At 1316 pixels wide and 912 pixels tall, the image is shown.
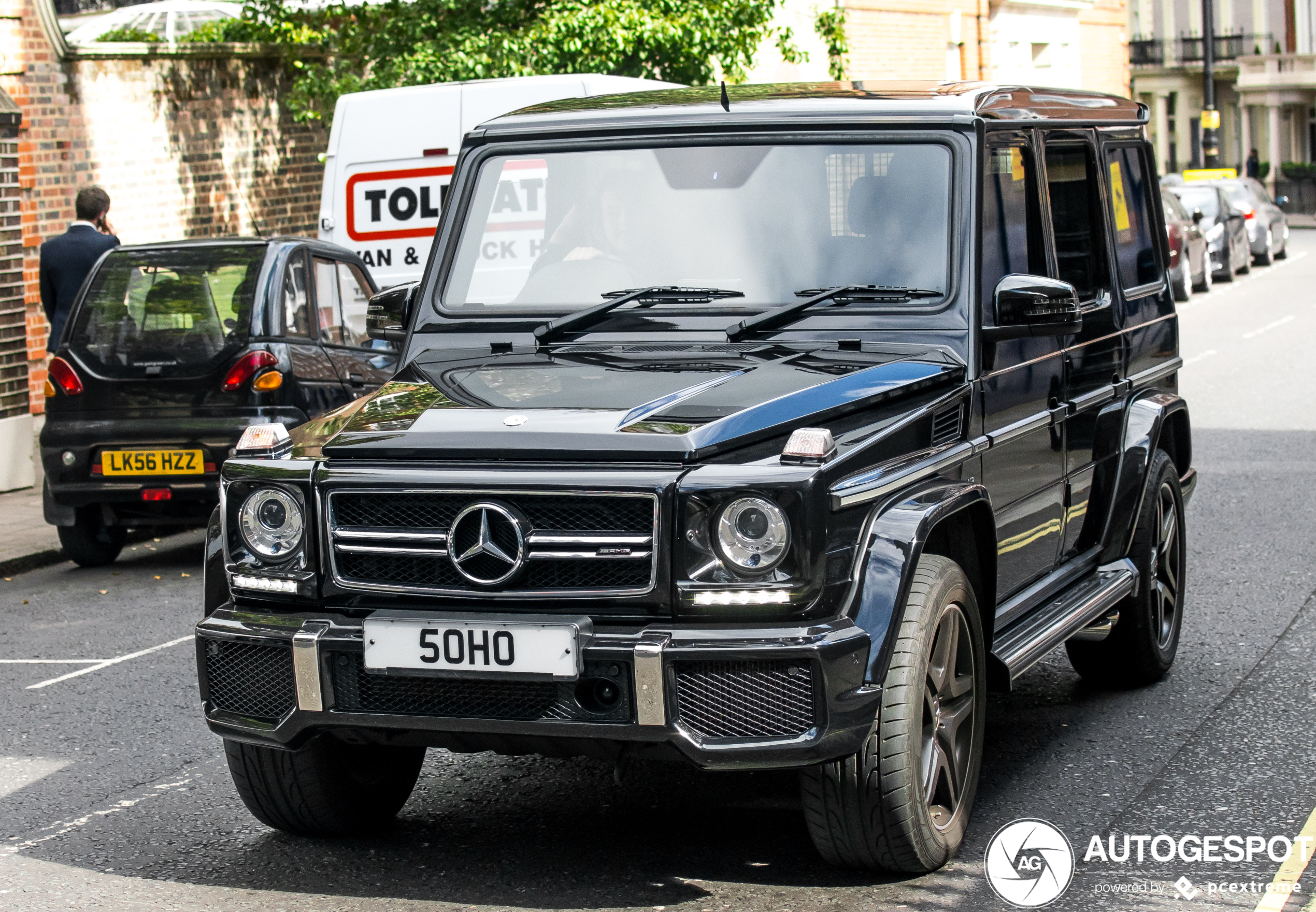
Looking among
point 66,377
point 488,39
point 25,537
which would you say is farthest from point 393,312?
point 488,39

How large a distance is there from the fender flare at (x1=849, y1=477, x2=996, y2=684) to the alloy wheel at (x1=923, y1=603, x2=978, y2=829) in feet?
0.77

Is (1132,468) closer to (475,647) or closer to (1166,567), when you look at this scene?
(1166,567)

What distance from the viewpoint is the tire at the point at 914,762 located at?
415cm

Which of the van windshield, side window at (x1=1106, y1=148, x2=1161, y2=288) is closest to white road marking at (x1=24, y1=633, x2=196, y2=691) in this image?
the van windshield

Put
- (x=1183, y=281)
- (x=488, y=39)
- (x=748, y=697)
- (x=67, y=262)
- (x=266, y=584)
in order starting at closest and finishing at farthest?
1. (x=748, y=697)
2. (x=266, y=584)
3. (x=67, y=262)
4. (x=488, y=39)
5. (x=1183, y=281)

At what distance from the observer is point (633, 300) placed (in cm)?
514

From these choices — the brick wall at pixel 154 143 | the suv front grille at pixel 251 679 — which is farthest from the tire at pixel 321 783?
the brick wall at pixel 154 143

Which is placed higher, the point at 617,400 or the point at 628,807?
the point at 617,400

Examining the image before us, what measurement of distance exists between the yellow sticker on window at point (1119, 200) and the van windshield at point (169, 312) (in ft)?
16.7

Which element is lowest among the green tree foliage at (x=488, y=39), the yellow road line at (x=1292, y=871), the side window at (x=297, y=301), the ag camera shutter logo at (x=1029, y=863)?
the yellow road line at (x=1292, y=871)

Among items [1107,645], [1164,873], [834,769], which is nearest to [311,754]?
[834,769]

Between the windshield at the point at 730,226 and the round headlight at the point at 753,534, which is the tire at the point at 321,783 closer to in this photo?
the round headlight at the point at 753,534

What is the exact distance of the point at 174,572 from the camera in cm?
996

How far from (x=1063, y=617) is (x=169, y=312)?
6106 mm
